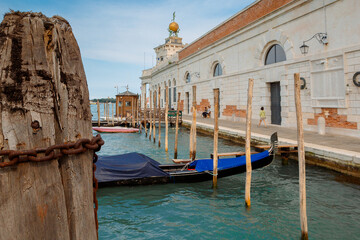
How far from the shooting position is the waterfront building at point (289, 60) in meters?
10.1

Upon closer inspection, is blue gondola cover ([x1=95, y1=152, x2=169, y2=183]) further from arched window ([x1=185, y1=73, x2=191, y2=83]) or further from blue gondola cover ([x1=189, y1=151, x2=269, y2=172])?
arched window ([x1=185, y1=73, x2=191, y2=83])

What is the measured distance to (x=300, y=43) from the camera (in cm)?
1244

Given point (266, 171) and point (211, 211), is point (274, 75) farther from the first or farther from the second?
point (211, 211)

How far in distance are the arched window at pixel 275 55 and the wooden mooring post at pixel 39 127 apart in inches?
563

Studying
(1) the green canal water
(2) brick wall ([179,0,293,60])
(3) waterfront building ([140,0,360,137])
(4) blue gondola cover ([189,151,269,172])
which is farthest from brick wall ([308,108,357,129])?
(2) brick wall ([179,0,293,60])

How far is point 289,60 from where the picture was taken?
42.9 ft

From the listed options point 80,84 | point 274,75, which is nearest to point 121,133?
point 274,75

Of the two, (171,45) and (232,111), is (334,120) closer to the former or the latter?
(232,111)

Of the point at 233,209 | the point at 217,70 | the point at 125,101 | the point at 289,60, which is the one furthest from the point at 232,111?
the point at 125,101

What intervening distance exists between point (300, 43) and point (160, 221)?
11.1 metres

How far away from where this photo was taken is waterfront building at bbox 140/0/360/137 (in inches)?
396

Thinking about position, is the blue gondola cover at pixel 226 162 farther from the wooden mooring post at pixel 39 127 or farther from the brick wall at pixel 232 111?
the brick wall at pixel 232 111

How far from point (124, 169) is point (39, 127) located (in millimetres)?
5698

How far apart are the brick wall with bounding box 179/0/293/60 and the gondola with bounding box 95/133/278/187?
32.6 ft
